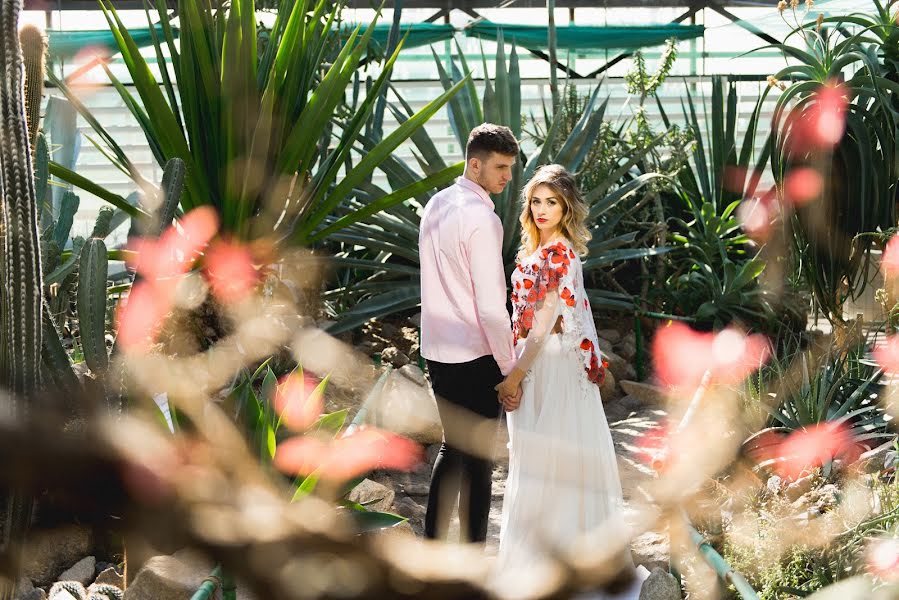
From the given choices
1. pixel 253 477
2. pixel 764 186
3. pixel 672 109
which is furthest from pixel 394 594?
pixel 672 109

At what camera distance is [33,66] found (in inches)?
75.6

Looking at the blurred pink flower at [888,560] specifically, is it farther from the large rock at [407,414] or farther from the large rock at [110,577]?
the large rock at [407,414]

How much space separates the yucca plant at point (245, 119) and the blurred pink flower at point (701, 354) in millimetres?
1714

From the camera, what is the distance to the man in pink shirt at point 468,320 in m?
2.44

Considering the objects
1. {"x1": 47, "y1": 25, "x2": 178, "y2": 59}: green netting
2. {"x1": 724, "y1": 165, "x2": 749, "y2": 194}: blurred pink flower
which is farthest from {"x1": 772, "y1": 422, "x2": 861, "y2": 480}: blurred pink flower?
{"x1": 47, "y1": 25, "x2": 178, "y2": 59}: green netting

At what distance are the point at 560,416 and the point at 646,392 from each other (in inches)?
95.7

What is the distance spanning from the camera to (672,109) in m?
7.59

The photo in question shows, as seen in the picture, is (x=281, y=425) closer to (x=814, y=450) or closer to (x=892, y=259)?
(x=892, y=259)

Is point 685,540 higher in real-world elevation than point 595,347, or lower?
lower

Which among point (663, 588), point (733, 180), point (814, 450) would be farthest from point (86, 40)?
point (663, 588)

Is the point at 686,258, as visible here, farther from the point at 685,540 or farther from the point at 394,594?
the point at 394,594

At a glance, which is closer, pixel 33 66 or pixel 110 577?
pixel 33 66

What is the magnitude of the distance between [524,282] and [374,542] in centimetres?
242

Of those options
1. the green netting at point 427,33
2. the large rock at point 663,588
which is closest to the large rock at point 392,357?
the large rock at point 663,588
